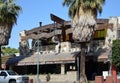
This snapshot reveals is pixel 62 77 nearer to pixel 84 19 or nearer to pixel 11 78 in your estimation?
pixel 84 19

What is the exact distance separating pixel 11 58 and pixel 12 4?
9845 mm

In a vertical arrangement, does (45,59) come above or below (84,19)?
below

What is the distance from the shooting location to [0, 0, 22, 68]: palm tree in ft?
158

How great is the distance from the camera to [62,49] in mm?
49250

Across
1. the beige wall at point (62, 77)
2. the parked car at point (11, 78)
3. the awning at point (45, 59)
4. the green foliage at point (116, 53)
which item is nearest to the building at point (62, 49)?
the awning at point (45, 59)

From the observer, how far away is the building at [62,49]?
146 ft

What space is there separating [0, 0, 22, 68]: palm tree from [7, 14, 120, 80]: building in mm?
3961

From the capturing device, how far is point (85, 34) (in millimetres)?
39844

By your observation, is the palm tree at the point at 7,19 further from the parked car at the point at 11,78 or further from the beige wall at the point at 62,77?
the parked car at the point at 11,78

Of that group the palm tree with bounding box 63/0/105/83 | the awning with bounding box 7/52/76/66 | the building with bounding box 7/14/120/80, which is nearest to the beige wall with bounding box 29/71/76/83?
the building with bounding box 7/14/120/80

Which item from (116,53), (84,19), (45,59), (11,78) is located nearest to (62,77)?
(45,59)

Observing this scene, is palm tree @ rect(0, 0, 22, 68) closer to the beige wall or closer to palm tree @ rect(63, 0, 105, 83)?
the beige wall

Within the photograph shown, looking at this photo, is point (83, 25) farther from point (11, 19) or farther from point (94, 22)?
point (11, 19)

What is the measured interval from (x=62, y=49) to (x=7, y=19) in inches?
320
